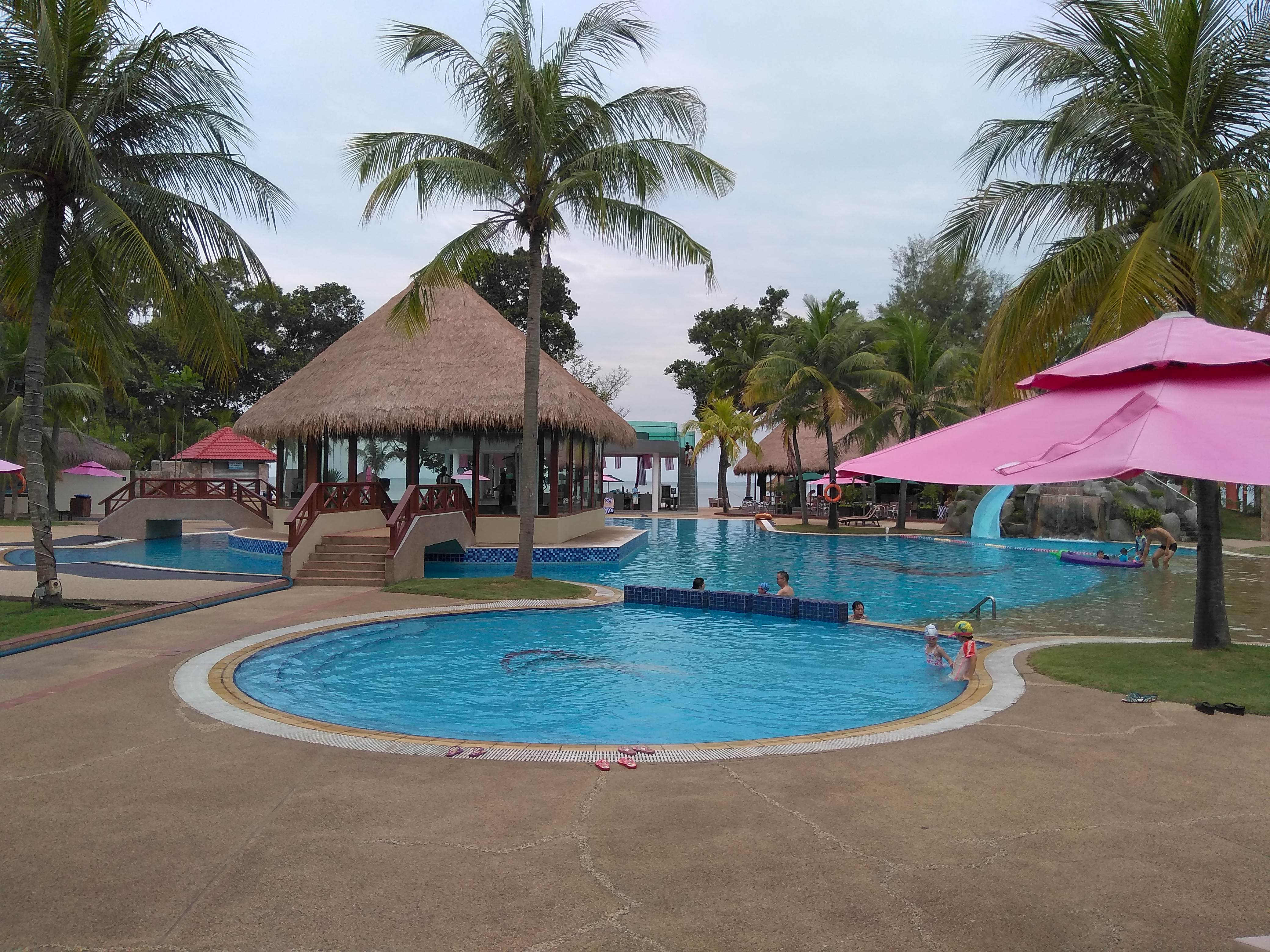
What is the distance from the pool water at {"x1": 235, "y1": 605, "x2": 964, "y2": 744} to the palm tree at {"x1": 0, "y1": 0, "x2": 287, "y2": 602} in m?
4.09

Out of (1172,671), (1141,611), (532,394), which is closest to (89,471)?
(532,394)

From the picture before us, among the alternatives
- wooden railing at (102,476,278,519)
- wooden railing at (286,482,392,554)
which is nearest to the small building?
wooden railing at (102,476,278,519)

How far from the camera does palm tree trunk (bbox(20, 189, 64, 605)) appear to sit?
9.71m

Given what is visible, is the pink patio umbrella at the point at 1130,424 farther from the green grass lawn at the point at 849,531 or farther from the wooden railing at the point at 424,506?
the green grass lawn at the point at 849,531

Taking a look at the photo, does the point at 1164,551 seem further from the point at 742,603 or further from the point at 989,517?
the point at 742,603


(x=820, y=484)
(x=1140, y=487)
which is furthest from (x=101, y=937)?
(x=820, y=484)

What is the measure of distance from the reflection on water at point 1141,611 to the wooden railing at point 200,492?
1968cm

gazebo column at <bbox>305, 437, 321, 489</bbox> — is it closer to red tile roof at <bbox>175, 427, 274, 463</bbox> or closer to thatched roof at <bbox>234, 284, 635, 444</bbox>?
thatched roof at <bbox>234, 284, 635, 444</bbox>

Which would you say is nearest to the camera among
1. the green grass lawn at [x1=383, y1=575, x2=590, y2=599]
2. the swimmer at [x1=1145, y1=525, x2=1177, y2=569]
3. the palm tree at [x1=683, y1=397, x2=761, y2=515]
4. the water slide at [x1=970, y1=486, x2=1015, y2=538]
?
the green grass lawn at [x1=383, y1=575, x2=590, y2=599]

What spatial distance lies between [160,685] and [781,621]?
8.25 metres

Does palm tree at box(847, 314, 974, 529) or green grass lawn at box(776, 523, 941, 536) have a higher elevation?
palm tree at box(847, 314, 974, 529)

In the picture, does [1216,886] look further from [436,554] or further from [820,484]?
[820,484]

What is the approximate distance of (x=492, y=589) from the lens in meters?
13.7

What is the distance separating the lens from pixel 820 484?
120ft
